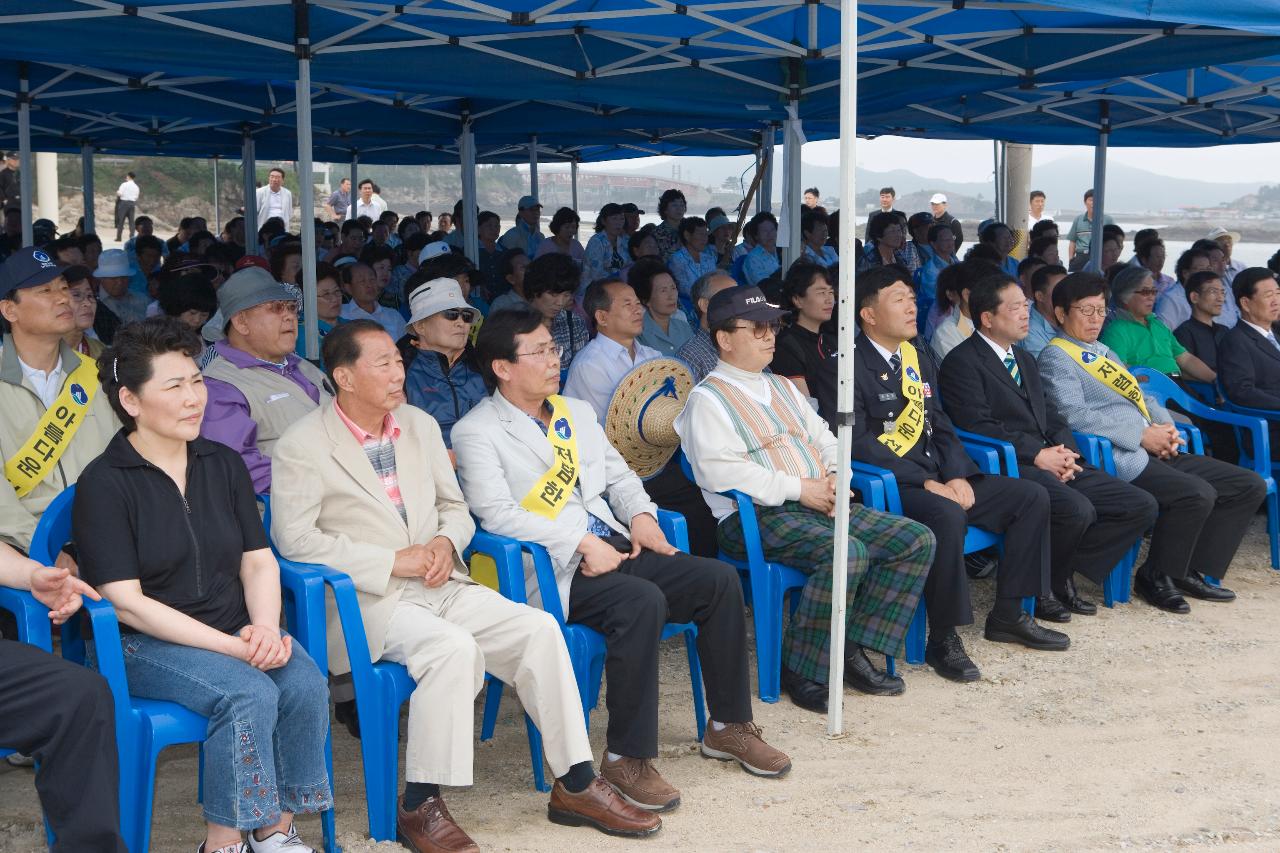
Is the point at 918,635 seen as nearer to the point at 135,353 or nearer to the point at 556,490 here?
the point at 556,490

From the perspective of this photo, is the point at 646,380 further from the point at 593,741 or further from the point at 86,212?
the point at 86,212

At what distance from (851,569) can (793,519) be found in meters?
0.23

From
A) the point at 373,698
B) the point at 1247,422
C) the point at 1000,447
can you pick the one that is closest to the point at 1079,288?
the point at 1000,447

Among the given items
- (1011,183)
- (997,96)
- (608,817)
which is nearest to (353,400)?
(608,817)

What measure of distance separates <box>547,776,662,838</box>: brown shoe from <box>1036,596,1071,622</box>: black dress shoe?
7.07 feet

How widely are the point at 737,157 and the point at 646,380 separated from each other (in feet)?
31.5

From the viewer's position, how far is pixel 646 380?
14.5 ft

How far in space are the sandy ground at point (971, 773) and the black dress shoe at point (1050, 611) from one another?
0.83 ft

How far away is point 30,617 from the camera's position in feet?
9.17

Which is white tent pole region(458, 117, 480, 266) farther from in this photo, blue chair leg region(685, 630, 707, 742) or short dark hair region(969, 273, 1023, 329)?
blue chair leg region(685, 630, 707, 742)

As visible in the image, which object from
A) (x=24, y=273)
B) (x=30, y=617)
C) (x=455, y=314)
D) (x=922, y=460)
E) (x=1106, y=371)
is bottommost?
(x=30, y=617)

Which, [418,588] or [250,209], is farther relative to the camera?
[250,209]

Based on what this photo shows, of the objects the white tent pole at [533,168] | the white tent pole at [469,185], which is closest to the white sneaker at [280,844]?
the white tent pole at [469,185]

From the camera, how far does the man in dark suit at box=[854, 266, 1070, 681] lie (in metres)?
4.47
